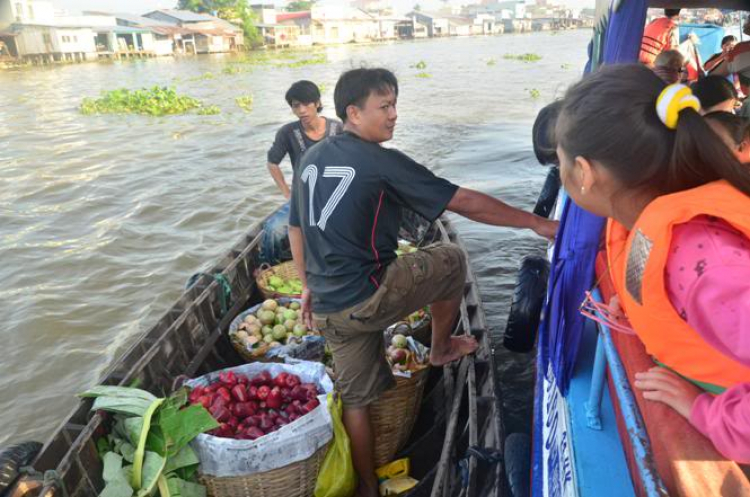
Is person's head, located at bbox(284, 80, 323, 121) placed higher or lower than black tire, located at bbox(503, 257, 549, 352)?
higher

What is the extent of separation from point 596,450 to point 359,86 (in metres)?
1.78

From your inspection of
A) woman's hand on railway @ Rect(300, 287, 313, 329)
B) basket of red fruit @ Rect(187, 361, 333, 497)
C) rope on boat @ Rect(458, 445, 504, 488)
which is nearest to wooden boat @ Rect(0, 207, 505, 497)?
rope on boat @ Rect(458, 445, 504, 488)

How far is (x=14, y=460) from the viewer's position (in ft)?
7.87

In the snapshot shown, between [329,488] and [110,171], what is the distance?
37.9 ft

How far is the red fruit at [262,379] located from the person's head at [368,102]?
1511 mm

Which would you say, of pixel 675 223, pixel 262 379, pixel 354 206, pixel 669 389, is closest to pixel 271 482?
pixel 262 379

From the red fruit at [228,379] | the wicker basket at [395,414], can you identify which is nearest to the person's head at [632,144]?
the wicker basket at [395,414]

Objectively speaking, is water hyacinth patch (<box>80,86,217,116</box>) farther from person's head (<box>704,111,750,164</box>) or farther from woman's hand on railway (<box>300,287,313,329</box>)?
person's head (<box>704,111,750,164</box>)

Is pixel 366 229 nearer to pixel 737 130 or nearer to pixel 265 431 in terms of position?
pixel 265 431

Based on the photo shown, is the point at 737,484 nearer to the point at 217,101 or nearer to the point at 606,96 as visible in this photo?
the point at 606,96

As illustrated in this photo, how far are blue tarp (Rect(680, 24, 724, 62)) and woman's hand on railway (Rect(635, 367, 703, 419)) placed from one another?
11.0m

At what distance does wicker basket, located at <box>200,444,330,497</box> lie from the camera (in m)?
2.60

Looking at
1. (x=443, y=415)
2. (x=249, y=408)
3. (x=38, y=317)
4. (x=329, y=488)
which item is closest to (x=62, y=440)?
(x=249, y=408)

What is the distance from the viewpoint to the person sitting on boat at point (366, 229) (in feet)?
8.03
